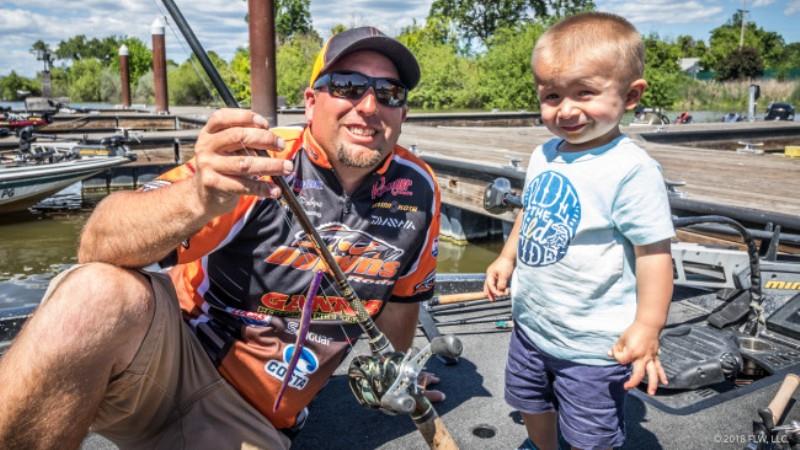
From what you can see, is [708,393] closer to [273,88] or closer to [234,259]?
[234,259]

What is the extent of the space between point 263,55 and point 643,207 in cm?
1030

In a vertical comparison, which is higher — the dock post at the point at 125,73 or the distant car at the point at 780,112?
the dock post at the point at 125,73

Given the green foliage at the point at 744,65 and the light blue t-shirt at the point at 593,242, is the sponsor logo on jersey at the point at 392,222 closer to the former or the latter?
the light blue t-shirt at the point at 593,242

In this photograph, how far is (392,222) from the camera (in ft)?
6.79

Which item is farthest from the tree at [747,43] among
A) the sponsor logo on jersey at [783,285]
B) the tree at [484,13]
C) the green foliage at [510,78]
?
the sponsor logo on jersey at [783,285]

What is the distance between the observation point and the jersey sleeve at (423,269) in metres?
2.20

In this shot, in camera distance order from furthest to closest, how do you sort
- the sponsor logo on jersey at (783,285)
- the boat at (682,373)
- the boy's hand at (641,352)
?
the sponsor logo on jersey at (783,285) < the boat at (682,373) < the boy's hand at (641,352)

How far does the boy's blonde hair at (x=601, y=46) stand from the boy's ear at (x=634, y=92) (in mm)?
17

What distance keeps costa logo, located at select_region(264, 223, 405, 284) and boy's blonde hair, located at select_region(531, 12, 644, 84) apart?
2.65ft

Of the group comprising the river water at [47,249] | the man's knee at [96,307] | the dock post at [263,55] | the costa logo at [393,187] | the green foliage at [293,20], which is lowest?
the river water at [47,249]

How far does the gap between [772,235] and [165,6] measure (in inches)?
123

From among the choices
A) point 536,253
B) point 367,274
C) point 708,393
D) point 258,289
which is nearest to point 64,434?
point 258,289

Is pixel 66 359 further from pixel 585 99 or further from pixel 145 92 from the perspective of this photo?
pixel 145 92

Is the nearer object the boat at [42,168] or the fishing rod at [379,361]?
the fishing rod at [379,361]
